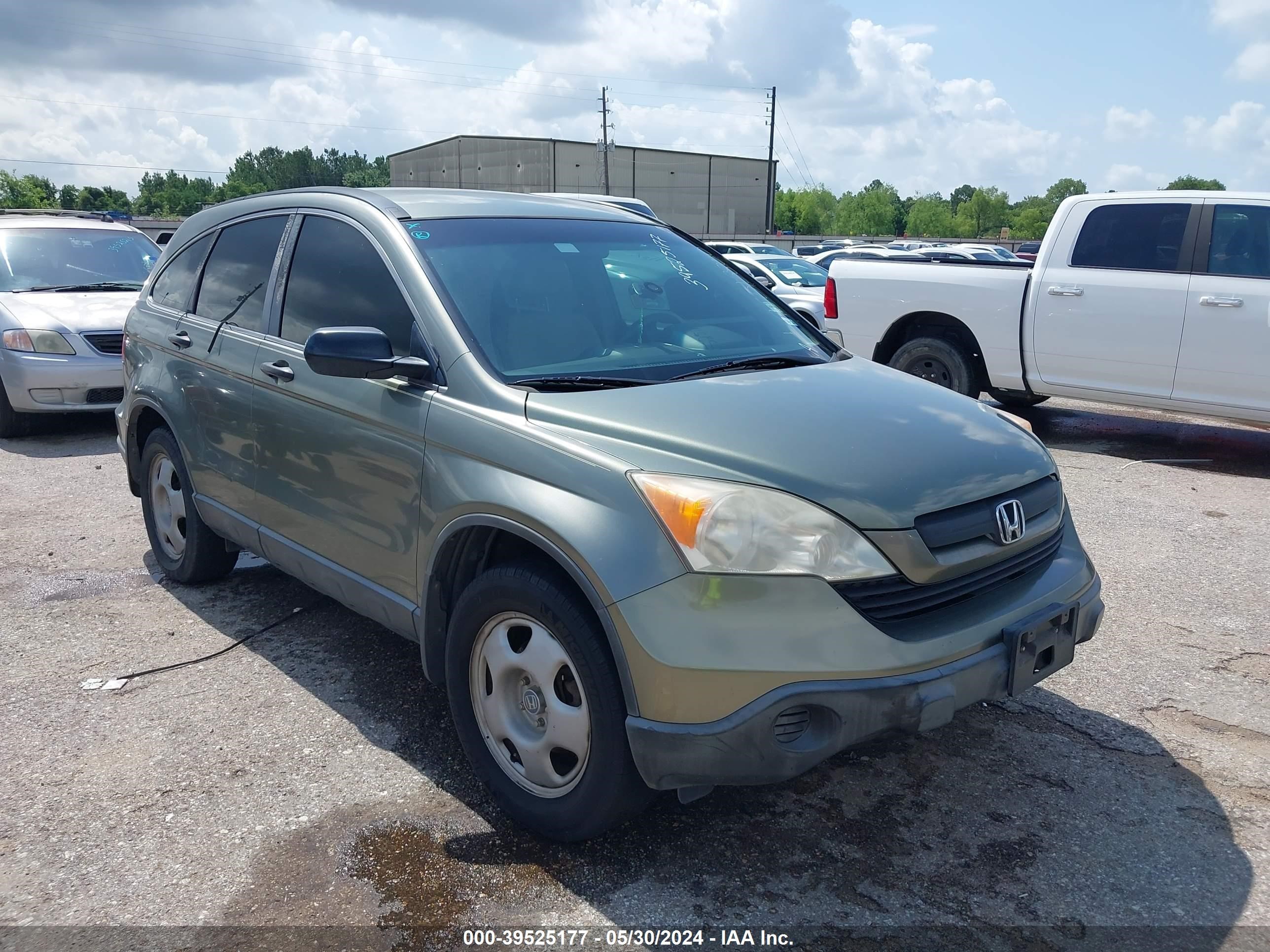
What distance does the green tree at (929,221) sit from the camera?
5591 inches

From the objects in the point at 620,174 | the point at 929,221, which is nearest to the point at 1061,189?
the point at 929,221

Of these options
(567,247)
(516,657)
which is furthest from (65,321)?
(516,657)

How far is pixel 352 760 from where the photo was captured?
11.5ft

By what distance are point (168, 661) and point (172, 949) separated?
1964 mm

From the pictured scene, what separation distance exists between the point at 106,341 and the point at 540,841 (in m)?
7.40

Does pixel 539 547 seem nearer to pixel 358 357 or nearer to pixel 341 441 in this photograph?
pixel 358 357

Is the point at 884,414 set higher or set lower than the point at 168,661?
higher

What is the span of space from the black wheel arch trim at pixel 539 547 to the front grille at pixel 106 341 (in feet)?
21.8

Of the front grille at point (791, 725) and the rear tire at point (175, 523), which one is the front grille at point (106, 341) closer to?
the rear tire at point (175, 523)

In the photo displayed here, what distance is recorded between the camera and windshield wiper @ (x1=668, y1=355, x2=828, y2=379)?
3432mm

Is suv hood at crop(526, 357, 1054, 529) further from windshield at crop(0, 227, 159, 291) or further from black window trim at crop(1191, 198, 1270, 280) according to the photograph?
windshield at crop(0, 227, 159, 291)

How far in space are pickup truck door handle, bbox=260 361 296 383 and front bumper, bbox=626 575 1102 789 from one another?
205 cm

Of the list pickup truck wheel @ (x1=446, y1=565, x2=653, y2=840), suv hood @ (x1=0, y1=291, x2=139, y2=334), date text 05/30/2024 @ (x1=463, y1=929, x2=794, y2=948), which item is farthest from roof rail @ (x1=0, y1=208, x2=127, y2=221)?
date text 05/30/2024 @ (x1=463, y1=929, x2=794, y2=948)

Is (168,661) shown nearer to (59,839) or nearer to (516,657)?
(59,839)
